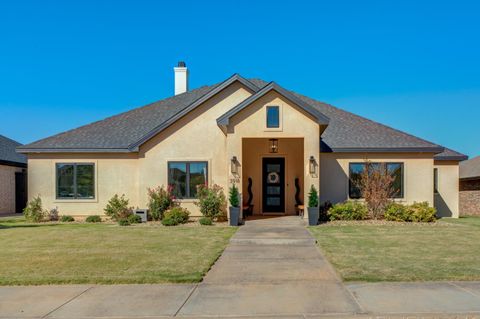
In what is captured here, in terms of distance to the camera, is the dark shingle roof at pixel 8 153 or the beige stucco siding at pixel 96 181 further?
the dark shingle roof at pixel 8 153

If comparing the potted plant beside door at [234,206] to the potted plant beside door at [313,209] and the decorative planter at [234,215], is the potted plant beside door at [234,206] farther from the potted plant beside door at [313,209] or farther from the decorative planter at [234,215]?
the potted plant beside door at [313,209]

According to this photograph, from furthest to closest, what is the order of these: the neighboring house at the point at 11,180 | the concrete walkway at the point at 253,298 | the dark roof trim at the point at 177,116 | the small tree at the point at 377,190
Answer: the neighboring house at the point at 11,180 < the dark roof trim at the point at 177,116 < the small tree at the point at 377,190 < the concrete walkway at the point at 253,298

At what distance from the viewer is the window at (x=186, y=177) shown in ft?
57.5

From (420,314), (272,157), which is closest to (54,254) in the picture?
(420,314)

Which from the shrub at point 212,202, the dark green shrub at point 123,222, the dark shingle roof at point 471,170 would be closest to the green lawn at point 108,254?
the dark green shrub at point 123,222

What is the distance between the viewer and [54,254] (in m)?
9.59

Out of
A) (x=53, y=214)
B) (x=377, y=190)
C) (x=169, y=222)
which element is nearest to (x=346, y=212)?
(x=377, y=190)

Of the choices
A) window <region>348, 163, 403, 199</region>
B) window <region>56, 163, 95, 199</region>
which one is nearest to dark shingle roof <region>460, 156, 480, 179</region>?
window <region>348, 163, 403, 199</region>

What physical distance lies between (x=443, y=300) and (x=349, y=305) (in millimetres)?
1386

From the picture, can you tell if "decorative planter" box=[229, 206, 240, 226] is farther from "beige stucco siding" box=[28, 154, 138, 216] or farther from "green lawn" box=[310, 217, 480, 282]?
"beige stucco siding" box=[28, 154, 138, 216]

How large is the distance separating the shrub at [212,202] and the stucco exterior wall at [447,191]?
10.7m

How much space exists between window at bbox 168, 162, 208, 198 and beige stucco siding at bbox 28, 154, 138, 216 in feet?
6.01

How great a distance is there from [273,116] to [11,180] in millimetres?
16471

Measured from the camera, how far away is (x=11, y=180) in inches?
920
